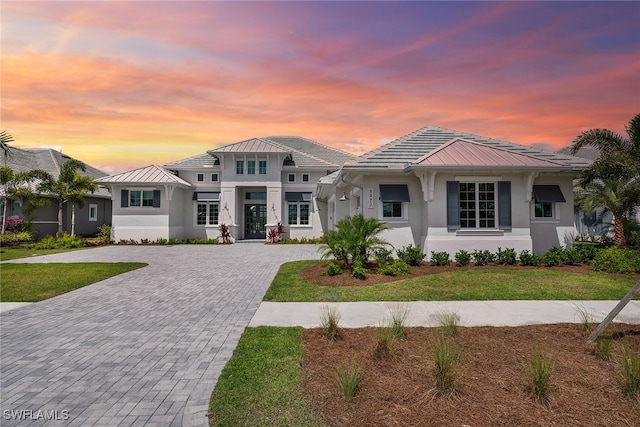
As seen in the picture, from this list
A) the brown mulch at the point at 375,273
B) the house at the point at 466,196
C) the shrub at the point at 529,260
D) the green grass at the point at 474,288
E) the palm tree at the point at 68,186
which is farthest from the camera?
the palm tree at the point at 68,186

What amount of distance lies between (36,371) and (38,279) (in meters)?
8.93

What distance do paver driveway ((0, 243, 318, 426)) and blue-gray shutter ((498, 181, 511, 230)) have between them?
34.1ft

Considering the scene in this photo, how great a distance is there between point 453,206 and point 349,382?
11.9 metres

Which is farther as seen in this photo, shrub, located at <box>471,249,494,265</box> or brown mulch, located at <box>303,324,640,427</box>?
shrub, located at <box>471,249,494,265</box>

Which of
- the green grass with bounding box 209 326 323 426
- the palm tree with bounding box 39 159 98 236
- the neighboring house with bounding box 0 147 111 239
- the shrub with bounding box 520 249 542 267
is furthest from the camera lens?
the neighboring house with bounding box 0 147 111 239

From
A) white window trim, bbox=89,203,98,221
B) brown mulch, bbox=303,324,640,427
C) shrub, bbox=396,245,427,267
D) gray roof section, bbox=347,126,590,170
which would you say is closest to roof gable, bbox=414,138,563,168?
gray roof section, bbox=347,126,590,170

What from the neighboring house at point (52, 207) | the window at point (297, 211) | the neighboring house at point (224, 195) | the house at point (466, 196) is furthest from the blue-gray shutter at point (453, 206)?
the neighboring house at point (52, 207)

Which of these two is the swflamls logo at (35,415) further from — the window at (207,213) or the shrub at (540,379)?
the window at (207,213)

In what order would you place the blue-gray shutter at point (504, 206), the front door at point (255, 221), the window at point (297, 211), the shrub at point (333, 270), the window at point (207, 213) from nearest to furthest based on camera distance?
the shrub at point (333, 270) < the blue-gray shutter at point (504, 206) < the window at point (207, 213) < the window at point (297, 211) < the front door at point (255, 221)

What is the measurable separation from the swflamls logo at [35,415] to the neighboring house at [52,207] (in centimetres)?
2835

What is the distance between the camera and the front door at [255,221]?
1177 inches

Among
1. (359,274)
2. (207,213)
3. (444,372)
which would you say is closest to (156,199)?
(207,213)

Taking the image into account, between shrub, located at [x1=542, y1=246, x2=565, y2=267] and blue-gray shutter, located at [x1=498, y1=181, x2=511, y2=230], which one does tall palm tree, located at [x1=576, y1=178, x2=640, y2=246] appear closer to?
shrub, located at [x1=542, y1=246, x2=565, y2=267]

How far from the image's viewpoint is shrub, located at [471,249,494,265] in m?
13.5
